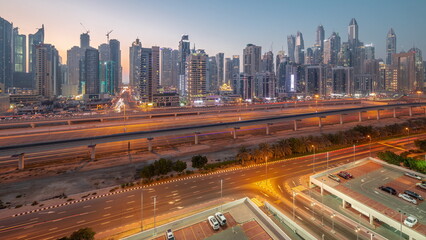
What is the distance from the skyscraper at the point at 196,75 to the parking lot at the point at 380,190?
157375mm

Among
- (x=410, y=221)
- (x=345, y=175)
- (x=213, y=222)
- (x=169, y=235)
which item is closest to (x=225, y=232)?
(x=213, y=222)

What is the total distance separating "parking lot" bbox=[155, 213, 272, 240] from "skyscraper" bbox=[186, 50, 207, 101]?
16707cm

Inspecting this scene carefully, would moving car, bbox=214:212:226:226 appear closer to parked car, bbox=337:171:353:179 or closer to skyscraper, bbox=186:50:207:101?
parked car, bbox=337:171:353:179

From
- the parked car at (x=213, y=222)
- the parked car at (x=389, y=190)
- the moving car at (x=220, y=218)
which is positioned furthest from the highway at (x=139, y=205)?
the parked car at (x=389, y=190)

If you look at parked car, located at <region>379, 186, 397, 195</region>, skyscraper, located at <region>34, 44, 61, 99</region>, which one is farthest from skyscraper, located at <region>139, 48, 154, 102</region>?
parked car, located at <region>379, 186, 397, 195</region>

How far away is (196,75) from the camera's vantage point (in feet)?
613

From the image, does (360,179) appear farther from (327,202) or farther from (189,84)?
(189,84)

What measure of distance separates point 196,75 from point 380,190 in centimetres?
16909

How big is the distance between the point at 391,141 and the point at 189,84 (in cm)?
14966

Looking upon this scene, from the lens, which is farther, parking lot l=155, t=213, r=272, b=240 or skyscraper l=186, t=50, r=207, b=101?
skyscraper l=186, t=50, r=207, b=101

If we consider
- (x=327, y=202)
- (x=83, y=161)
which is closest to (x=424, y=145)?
(x=327, y=202)

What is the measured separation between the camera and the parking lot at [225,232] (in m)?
19.5

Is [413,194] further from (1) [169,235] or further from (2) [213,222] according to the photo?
(1) [169,235]

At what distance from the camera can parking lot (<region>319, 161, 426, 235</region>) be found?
24.4m
